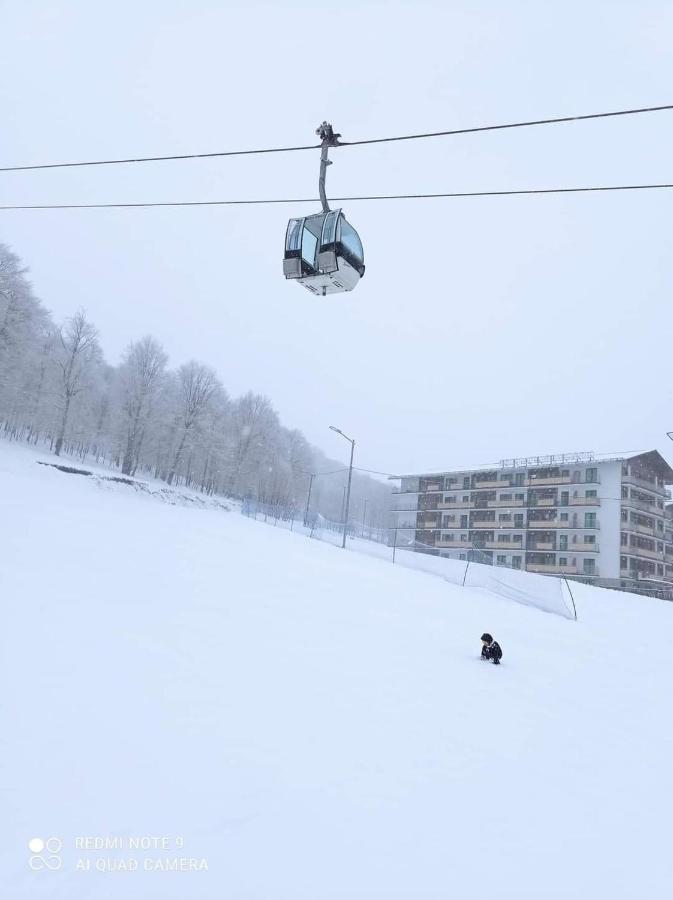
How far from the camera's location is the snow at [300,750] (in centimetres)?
395

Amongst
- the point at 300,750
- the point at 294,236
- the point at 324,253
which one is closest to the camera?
the point at 300,750

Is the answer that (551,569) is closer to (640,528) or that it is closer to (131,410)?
(640,528)

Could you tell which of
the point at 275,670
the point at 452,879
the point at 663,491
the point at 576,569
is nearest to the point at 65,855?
the point at 452,879

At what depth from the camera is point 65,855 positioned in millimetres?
3680

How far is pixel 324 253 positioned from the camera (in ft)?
25.7

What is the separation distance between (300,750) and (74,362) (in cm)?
5962

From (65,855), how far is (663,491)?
71.9 metres

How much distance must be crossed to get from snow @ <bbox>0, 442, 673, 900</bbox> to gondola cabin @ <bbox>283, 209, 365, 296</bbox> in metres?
6.19

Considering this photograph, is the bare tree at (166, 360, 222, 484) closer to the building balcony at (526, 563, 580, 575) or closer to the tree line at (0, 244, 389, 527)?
the tree line at (0, 244, 389, 527)

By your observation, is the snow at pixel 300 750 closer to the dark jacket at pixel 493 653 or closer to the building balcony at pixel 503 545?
the dark jacket at pixel 493 653

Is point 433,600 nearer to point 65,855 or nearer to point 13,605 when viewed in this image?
point 13,605

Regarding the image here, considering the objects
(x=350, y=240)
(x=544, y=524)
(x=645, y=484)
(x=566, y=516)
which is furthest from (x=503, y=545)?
(x=350, y=240)

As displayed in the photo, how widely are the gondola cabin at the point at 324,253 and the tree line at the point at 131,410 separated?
43.9m

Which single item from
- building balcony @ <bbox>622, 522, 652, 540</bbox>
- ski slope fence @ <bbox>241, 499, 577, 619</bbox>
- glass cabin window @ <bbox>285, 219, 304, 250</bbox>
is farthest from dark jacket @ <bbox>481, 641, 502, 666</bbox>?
building balcony @ <bbox>622, 522, 652, 540</bbox>
